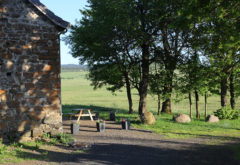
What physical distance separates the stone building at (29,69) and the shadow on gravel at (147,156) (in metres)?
2.11

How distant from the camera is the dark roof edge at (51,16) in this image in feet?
39.4

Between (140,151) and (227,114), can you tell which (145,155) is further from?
(227,114)

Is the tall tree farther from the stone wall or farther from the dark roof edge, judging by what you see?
the stone wall

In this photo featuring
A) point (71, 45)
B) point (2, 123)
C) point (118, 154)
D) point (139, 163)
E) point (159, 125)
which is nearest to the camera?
point (139, 163)

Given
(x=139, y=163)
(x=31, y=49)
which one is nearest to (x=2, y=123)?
(x=31, y=49)

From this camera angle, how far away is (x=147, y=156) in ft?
32.6

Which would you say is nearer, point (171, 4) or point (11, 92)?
point (11, 92)

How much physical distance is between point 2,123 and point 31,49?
3.20 metres

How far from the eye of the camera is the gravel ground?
30.2 ft

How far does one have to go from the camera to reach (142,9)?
1966cm

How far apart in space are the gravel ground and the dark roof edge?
498 cm

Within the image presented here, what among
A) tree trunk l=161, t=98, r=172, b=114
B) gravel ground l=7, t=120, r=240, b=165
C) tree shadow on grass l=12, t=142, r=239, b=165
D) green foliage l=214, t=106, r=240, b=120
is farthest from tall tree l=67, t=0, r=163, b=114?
tree shadow on grass l=12, t=142, r=239, b=165

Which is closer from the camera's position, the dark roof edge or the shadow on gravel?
the shadow on gravel

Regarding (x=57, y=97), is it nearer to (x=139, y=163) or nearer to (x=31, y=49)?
(x=31, y=49)
